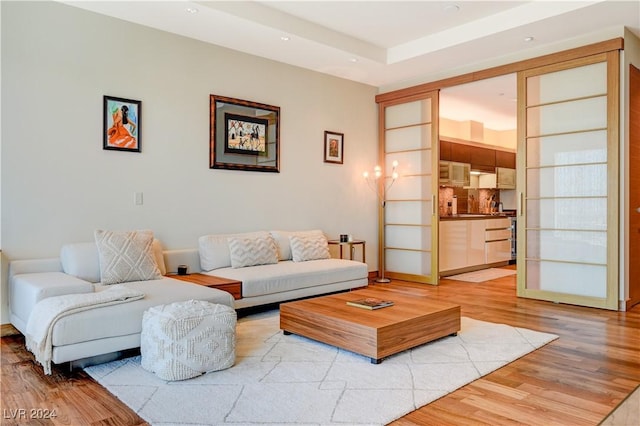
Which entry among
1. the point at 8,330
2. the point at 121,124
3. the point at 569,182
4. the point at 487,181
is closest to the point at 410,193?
the point at 569,182

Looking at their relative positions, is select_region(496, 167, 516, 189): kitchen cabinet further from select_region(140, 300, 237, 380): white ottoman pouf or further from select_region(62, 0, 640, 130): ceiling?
select_region(140, 300, 237, 380): white ottoman pouf

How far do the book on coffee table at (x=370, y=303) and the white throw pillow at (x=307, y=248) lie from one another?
5.53 ft

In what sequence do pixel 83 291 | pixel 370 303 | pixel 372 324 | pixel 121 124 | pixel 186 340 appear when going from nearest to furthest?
pixel 186 340 < pixel 372 324 < pixel 83 291 < pixel 370 303 < pixel 121 124

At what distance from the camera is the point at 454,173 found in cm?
778

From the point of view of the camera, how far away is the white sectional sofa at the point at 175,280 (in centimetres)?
285

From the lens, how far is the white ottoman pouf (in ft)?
8.81

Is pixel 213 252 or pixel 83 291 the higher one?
pixel 213 252

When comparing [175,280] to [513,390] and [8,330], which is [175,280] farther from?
[513,390]

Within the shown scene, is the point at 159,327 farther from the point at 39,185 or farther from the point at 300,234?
the point at 300,234

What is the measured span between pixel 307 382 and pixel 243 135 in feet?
10.7

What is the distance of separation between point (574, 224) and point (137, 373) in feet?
14.3

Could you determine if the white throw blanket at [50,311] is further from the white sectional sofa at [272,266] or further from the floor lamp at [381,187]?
the floor lamp at [381,187]

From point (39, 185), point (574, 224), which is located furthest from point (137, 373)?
point (574, 224)

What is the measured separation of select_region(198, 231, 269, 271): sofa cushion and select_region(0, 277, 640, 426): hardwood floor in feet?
5.52
